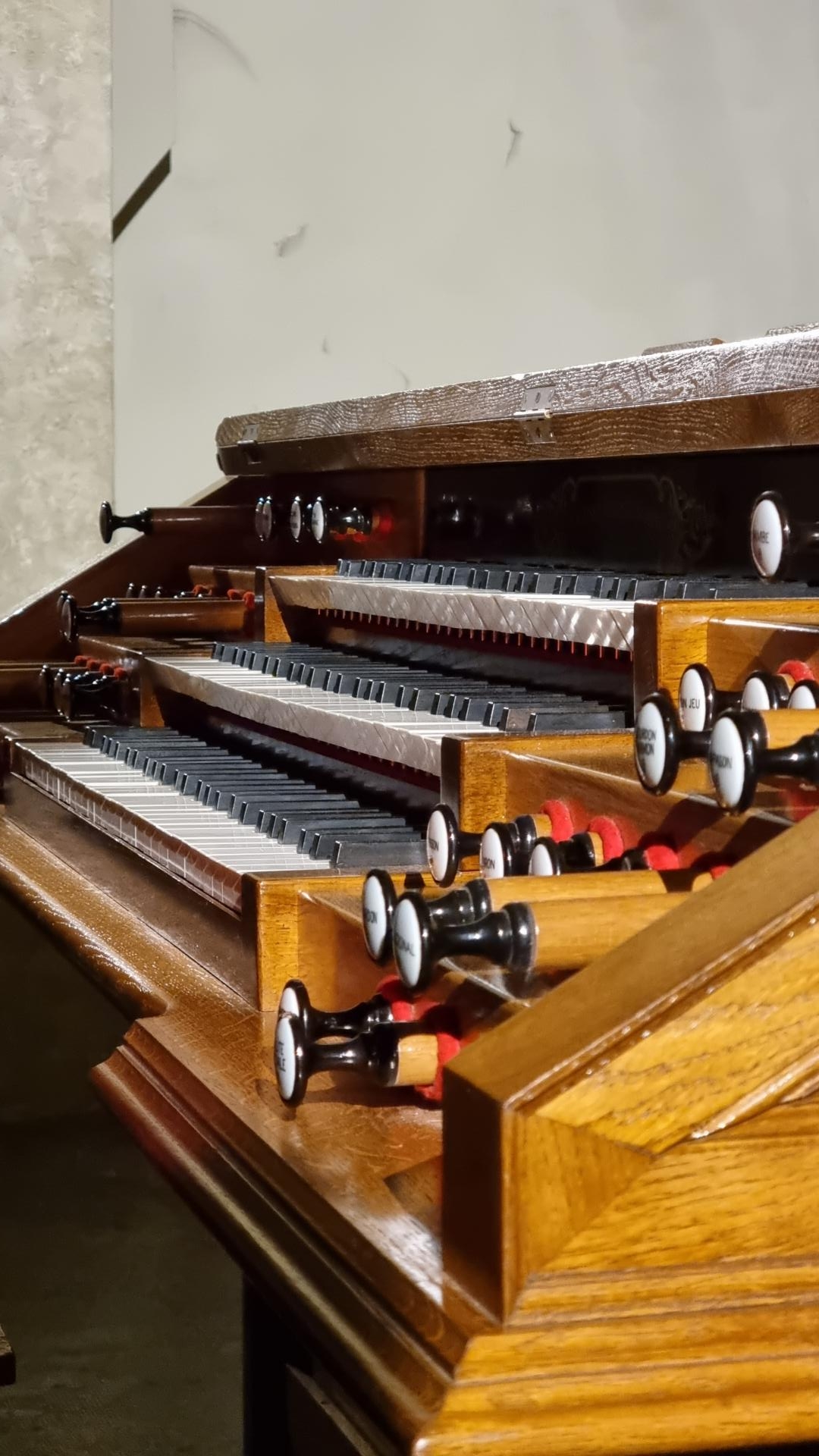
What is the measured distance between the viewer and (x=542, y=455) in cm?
208

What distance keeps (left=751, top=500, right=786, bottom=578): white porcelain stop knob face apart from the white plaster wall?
4.27m

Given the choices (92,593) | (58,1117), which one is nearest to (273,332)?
(92,593)

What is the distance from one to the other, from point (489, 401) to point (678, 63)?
4413 mm

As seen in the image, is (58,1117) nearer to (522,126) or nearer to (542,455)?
(542,455)

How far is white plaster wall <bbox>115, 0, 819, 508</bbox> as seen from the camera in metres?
5.36

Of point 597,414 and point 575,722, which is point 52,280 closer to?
point 597,414

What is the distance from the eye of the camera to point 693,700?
1.16 metres

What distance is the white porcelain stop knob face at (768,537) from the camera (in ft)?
4.20

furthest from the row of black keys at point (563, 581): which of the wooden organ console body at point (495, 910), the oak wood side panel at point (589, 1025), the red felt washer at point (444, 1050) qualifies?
the oak wood side panel at point (589, 1025)

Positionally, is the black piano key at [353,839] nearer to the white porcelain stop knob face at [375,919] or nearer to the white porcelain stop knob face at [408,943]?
the white porcelain stop knob face at [375,919]

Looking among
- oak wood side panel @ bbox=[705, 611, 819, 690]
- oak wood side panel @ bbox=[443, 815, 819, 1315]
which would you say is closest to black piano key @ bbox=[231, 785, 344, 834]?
oak wood side panel @ bbox=[705, 611, 819, 690]

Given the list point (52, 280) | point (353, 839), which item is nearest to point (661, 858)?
A: point (353, 839)

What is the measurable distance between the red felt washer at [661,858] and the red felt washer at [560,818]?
0.41ft

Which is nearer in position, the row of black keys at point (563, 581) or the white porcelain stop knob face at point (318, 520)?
the row of black keys at point (563, 581)
